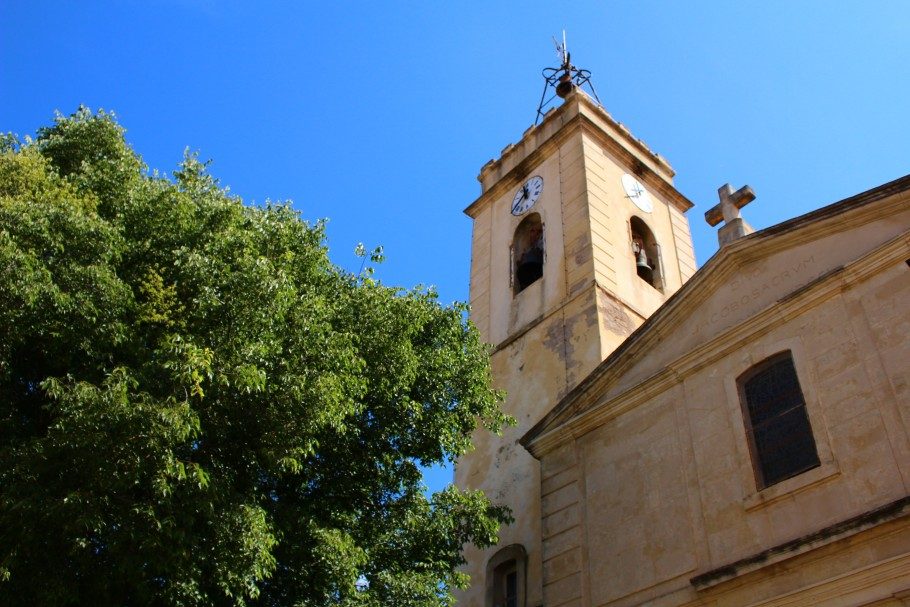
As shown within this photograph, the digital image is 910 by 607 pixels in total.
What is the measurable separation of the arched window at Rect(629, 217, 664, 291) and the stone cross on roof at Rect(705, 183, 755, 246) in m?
5.34

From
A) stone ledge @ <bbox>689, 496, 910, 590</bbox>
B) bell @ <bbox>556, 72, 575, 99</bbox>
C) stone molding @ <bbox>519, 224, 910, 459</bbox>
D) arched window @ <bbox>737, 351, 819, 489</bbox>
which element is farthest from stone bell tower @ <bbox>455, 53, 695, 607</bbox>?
bell @ <bbox>556, 72, 575, 99</bbox>

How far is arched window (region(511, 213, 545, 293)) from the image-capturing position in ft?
66.0

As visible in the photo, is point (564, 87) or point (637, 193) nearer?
point (637, 193)

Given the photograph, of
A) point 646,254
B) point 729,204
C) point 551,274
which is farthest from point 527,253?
point 729,204

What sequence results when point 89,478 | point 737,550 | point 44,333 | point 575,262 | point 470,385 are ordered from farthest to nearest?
point 575,262 → point 470,385 → point 737,550 → point 44,333 → point 89,478

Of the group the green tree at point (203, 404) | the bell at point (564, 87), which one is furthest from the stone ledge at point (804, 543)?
the bell at point (564, 87)

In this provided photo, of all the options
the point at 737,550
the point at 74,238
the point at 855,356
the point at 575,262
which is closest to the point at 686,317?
the point at 855,356

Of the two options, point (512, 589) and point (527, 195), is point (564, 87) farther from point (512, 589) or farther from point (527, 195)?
point (512, 589)

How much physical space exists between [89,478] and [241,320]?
7.02 feet

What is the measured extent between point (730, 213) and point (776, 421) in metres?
4.16

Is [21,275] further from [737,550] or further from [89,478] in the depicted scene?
[737,550]

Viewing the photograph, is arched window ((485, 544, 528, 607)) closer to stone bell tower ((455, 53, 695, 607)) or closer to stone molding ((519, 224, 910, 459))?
stone bell tower ((455, 53, 695, 607))

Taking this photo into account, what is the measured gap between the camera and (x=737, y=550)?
10141mm

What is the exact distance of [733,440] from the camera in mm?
11047
